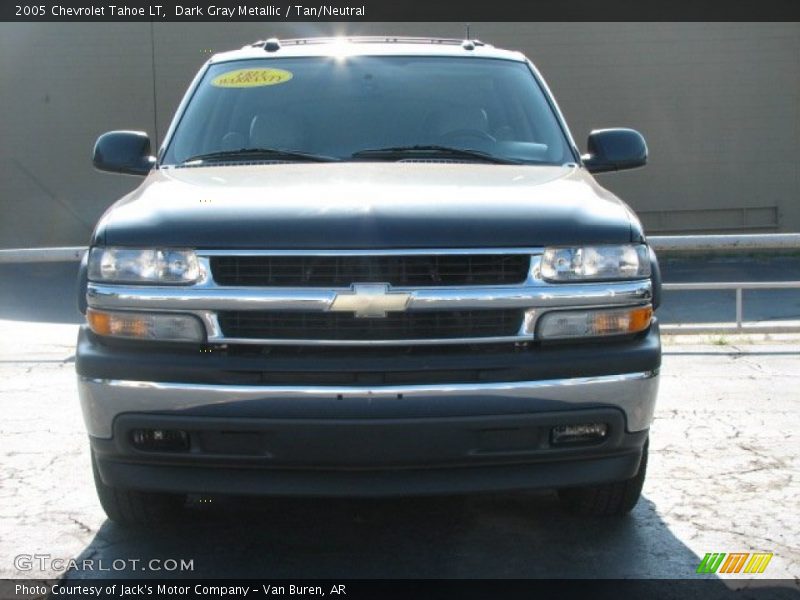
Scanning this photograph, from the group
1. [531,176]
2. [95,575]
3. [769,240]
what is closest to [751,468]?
[531,176]

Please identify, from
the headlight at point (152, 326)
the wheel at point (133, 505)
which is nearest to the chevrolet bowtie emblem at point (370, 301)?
the headlight at point (152, 326)

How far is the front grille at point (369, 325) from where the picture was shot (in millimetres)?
3793

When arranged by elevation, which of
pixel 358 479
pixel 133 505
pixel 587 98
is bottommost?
pixel 587 98

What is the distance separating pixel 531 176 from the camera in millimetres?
4617

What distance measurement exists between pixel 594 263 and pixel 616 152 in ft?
5.51

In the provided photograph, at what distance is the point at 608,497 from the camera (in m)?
4.57

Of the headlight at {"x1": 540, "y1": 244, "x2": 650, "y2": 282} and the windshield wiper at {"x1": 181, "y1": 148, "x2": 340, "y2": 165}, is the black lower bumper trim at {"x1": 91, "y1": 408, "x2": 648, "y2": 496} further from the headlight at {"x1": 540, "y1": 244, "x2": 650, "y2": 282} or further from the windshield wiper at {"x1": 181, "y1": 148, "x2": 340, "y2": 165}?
the windshield wiper at {"x1": 181, "y1": 148, "x2": 340, "y2": 165}

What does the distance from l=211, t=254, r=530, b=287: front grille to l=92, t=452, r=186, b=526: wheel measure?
1045 millimetres

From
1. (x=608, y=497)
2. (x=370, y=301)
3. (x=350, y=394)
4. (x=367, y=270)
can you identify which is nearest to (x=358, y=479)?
(x=350, y=394)

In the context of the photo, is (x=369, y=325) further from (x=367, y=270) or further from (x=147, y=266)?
(x=147, y=266)

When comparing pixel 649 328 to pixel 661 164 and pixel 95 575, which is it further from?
pixel 661 164

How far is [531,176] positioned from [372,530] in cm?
157
